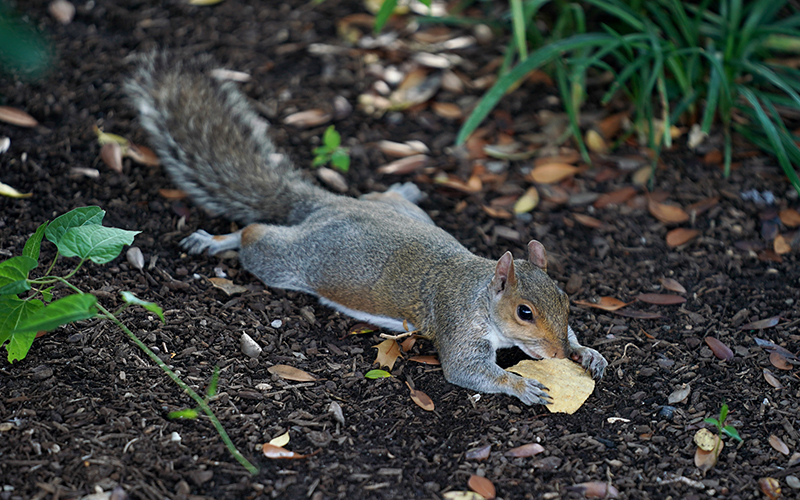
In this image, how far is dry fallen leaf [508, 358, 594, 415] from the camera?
2922 mm

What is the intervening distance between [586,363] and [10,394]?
2336 millimetres

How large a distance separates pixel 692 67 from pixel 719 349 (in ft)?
6.22

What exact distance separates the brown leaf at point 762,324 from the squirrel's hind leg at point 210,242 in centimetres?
254

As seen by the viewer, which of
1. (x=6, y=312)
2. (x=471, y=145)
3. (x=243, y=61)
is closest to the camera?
(x=6, y=312)

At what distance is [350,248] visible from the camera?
3414 millimetres

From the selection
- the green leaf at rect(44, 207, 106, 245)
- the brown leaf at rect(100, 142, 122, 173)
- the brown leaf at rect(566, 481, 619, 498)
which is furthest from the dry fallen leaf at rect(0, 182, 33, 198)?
the brown leaf at rect(566, 481, 619, 498)

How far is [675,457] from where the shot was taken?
2.70 m

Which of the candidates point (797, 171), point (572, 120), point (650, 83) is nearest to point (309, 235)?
point (572, 120)

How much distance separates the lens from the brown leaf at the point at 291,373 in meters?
3.00

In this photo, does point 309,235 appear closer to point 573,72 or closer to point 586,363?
Answer: point 586,363

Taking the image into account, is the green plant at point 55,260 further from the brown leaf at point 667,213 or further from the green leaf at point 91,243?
the brown leaf at point 667,213

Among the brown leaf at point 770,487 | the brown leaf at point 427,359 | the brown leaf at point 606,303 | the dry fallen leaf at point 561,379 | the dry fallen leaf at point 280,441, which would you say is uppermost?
the dry fallen leaf at point 280,441

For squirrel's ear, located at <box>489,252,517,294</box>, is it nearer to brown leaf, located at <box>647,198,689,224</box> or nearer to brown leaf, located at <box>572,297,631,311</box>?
brown leaf, located at <box>572,297,631,311</box>

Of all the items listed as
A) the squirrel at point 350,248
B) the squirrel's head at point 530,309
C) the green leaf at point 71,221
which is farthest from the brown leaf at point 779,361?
the green leaf at point 71,221
